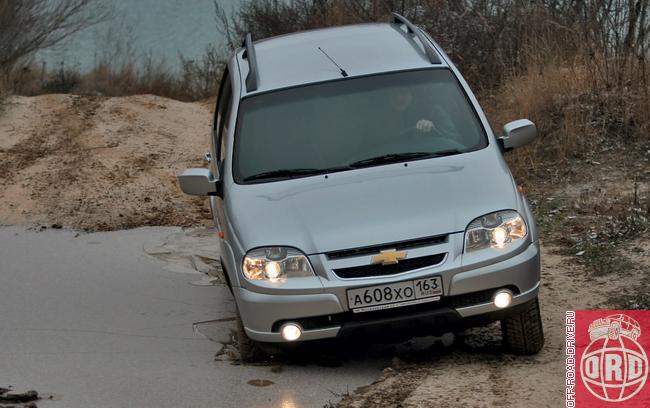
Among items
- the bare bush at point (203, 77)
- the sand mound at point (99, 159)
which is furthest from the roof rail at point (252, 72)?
the bare bush at point (203, 77)

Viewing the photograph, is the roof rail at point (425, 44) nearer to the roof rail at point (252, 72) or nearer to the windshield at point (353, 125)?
the windshield at point (353, 125)

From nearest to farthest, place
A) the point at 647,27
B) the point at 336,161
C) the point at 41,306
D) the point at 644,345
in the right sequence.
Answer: the point at 644,345 < the point at 336,161 < the point at 41,306 < the point at 647,27

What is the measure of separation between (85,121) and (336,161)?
900cm

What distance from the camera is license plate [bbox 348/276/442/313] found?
6.21m

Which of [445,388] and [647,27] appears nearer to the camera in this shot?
[445,388]

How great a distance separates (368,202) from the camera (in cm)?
661

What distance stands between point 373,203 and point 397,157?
0.61 metres

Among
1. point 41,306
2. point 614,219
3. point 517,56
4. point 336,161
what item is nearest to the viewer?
point 336,161

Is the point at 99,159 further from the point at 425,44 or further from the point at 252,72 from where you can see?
the point at 425,44

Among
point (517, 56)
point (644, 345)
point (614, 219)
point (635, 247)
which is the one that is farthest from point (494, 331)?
point (517, 56)

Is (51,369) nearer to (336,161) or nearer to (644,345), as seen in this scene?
(336,161)

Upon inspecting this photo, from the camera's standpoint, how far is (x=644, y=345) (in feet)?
21.6

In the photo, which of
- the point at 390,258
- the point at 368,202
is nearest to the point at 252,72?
the point at 368,202

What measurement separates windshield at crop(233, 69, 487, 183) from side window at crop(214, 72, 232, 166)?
0.34m
